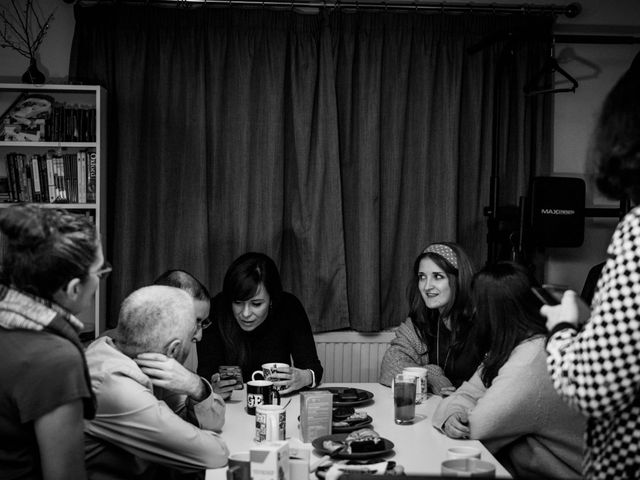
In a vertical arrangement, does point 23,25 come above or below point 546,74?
above

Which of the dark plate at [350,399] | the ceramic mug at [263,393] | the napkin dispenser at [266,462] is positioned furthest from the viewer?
the dark plate at [350,399]

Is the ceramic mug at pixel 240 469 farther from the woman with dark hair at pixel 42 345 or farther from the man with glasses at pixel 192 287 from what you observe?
the man with glasses at pixel 192 287

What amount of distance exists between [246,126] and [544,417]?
2432 millimetres

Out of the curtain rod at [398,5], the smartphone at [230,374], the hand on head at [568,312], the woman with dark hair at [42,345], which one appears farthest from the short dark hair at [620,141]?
the curtain rod at [398,5]

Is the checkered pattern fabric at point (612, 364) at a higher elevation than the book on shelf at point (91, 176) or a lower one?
lower

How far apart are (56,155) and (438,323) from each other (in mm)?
2098

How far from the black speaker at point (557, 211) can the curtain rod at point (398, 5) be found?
1003 mm

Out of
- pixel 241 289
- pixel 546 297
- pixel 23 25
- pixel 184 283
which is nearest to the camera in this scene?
pixel 546 297

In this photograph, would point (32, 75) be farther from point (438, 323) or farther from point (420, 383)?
point (420, 383)

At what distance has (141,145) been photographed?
4.08m

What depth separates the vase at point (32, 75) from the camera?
3.84 m

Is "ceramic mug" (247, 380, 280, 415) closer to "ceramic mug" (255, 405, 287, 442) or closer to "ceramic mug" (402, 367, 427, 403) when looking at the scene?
"ceramic mug" (255, 405, 287, 442)

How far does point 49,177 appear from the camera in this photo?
386 cm

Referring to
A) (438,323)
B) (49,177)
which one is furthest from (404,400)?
(49,177)
